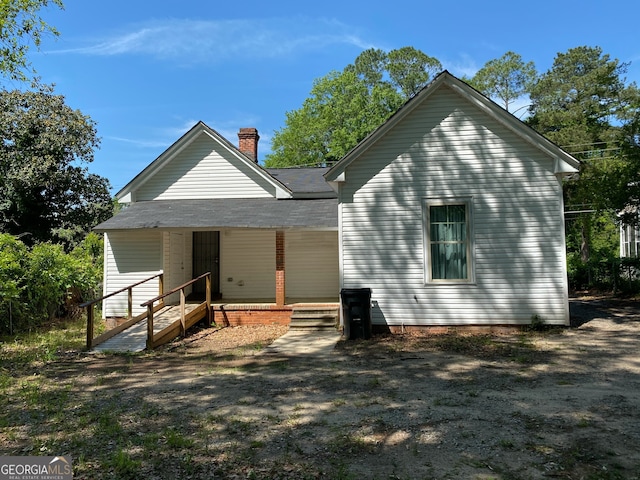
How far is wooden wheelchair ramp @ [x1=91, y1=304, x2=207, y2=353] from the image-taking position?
31.3ft

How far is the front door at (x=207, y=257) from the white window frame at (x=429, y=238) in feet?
23.4

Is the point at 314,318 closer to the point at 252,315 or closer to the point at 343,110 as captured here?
the point at 252,315

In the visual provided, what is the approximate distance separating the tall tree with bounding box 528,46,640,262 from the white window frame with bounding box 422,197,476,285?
6.77 m

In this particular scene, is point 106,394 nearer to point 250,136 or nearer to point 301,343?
point 301,343

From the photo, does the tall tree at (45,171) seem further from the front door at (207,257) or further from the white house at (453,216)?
the white house at (453,216)

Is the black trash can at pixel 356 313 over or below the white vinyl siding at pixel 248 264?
below

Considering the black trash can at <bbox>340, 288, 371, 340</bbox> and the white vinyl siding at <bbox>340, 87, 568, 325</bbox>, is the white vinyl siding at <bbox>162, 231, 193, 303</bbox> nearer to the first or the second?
the white vinyl siding at <bbox>340, 87, 568, 325</bbox>

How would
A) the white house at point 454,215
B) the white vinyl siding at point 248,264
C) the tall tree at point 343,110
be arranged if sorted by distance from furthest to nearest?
the tall tree at point 343,110, the white vinyl siding at point 248,264, the white house at point 454,215

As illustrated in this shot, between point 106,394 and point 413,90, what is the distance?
44479 millimetres

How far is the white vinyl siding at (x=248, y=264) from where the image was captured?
46.4 ft

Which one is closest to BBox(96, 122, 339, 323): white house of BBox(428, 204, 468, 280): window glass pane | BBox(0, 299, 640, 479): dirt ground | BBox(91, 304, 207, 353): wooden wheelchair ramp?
BBox(91, 304, 207, 353): wooden wheelchair ramp

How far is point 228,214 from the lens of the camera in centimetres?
1283

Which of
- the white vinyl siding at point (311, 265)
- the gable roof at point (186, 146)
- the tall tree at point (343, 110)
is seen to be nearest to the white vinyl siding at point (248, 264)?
the white vinyl siding at point (311, 265)

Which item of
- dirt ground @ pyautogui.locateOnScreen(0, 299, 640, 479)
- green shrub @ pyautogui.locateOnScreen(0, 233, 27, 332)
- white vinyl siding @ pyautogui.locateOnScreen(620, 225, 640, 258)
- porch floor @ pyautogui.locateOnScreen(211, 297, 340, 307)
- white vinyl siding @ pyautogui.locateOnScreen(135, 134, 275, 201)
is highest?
white vinyl siding @ pyautogui.locateOnScreen(135, 134, 275, 201)
